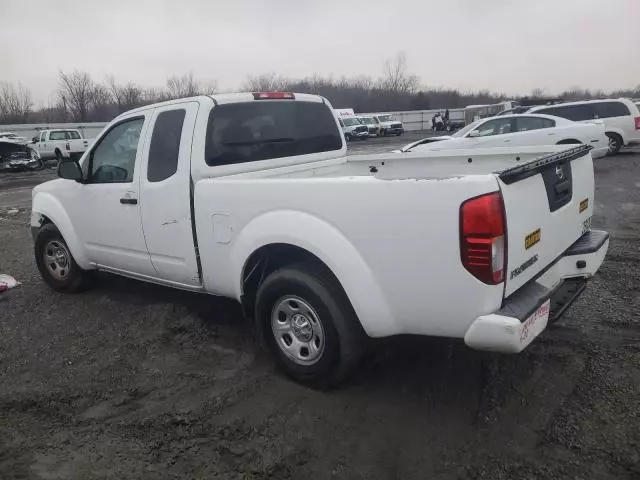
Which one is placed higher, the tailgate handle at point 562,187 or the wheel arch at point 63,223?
the tailgate handle at point 562,187

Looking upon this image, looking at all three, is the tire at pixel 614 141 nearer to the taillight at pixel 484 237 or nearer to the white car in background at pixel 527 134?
the white car in background at pixel 527 134

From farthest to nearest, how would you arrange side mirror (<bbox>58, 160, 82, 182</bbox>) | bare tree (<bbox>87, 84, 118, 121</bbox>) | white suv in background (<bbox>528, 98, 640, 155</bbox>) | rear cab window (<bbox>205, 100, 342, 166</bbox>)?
Result: bare tree (<bbox>87, 84, 118, 121</bbox>), white suv in background (<bbox>528, 98, 640, 155</bbox>), side mirror (<bbox>58, 160, 82, 182</bbox>), rear cab window (<bbox>205, 100, 342, 166</bbox>)

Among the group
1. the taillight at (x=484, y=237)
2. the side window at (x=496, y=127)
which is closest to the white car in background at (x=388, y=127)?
the side window at (x=496, y=127)

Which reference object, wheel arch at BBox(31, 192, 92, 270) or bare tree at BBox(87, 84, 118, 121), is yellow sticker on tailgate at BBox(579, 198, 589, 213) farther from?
bare tree at BBox(87, 84, 118, 121)

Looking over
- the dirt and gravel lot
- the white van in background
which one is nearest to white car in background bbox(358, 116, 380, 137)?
the white van in background

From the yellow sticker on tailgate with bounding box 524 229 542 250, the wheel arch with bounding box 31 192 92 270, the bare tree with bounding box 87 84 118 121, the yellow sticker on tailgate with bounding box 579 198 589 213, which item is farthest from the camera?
the bare tree with bounding box 87 84 118 121

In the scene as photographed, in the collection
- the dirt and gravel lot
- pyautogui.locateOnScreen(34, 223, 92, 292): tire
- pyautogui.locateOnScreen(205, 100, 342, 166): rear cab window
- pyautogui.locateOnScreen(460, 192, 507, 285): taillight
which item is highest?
pyautogui.locateOnScreen(205, 100, 342, 166): rear cab window

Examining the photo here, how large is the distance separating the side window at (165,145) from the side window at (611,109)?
50.8 ft

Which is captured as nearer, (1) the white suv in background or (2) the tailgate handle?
(2) the tailgate handle

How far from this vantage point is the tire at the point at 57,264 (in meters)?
5.37

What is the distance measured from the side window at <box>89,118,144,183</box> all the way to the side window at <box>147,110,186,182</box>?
28 centimetres

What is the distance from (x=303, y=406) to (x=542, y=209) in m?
1.82

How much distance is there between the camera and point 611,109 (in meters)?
15.9

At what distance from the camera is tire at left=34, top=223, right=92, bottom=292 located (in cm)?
537
